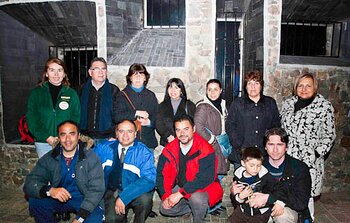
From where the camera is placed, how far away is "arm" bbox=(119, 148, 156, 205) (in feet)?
9.53

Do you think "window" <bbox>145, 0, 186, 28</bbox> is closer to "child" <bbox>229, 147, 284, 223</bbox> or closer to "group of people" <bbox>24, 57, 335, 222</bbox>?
"group of people" <bbox>24, 57, 335, 222</bbox>

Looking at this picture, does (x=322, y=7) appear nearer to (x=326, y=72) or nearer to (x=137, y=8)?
(x=326, y=72)

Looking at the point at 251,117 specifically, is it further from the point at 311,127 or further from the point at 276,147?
the point at 311,127

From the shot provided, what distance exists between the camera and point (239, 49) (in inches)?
225

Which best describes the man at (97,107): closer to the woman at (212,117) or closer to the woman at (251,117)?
the woman at (212,117)

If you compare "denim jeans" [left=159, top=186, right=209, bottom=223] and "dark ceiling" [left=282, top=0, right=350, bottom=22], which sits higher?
"dark ceiling" [left=282, top=0, right=350, bottom=22]

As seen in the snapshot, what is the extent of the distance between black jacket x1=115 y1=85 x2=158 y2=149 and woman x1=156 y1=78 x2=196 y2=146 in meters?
0.12

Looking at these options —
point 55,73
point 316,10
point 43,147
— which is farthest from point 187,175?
point 316,10

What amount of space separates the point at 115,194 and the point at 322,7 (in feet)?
15.1

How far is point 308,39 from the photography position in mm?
5457

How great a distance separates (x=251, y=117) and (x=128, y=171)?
149 cm

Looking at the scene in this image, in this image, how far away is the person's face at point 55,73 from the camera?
3.19 meters

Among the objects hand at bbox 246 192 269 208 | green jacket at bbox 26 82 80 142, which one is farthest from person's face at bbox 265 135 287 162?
green jacket at bbox 26 82 80 142

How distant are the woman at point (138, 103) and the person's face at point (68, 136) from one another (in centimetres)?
60
